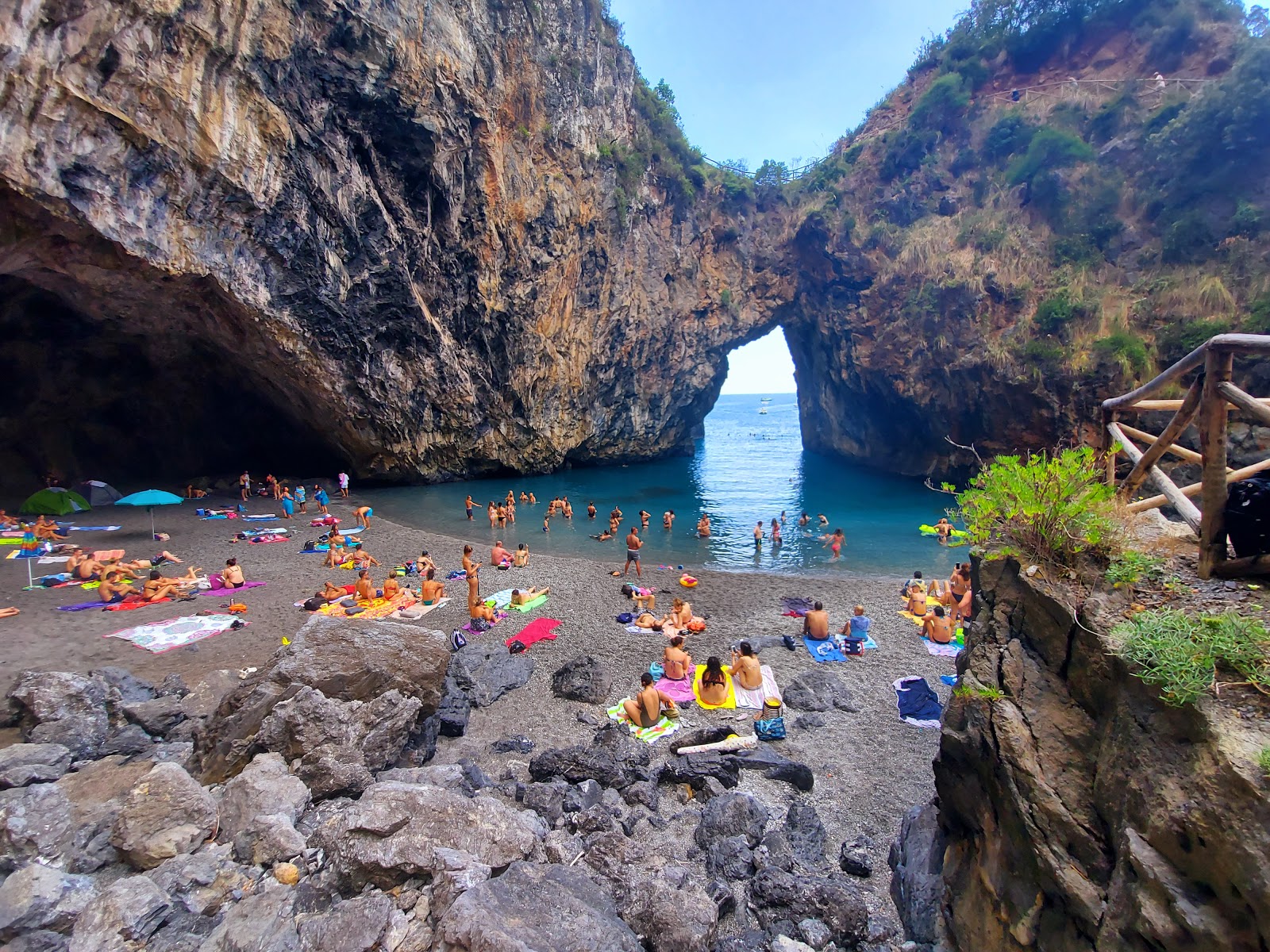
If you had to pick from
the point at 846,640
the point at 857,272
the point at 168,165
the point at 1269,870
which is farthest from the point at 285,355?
the point at 857,272

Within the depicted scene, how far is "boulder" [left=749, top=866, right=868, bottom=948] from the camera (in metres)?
3.93

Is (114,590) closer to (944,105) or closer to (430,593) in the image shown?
(430,593)

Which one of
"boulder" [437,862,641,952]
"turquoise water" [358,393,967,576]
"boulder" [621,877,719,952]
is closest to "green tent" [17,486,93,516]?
"turquoise water" [358,393,967,576]

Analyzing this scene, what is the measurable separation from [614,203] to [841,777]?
89.2 ft

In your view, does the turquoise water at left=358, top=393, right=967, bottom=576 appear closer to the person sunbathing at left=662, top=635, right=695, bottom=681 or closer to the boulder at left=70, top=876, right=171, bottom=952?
the person sunbathing at left=662, top=635, right=695, bottom=681

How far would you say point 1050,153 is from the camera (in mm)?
24516

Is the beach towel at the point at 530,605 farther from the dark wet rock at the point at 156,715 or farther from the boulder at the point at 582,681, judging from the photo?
the dark wet rock at the point at 156,715

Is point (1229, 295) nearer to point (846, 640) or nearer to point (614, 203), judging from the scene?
point (846, 640)

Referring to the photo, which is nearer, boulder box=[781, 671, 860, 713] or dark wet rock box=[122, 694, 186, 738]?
dark wet rock box=[122, 694, 186, 738]

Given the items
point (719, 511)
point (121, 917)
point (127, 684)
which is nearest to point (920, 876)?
point (121, 917)

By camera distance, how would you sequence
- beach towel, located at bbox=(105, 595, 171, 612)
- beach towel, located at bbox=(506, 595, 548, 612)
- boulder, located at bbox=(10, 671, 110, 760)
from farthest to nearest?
beach towel, located at bbox=(506, 595, 548, 612), beach towel, located at bbox=(105, 595, 171, 612), boulder, located at bbox=(10, 671, 110, 760)

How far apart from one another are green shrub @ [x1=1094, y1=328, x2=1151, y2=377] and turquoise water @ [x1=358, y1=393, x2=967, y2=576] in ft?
24.8

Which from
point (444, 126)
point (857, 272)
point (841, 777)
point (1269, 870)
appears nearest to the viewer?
point (1269, 870)

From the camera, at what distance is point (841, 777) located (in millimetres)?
5832
